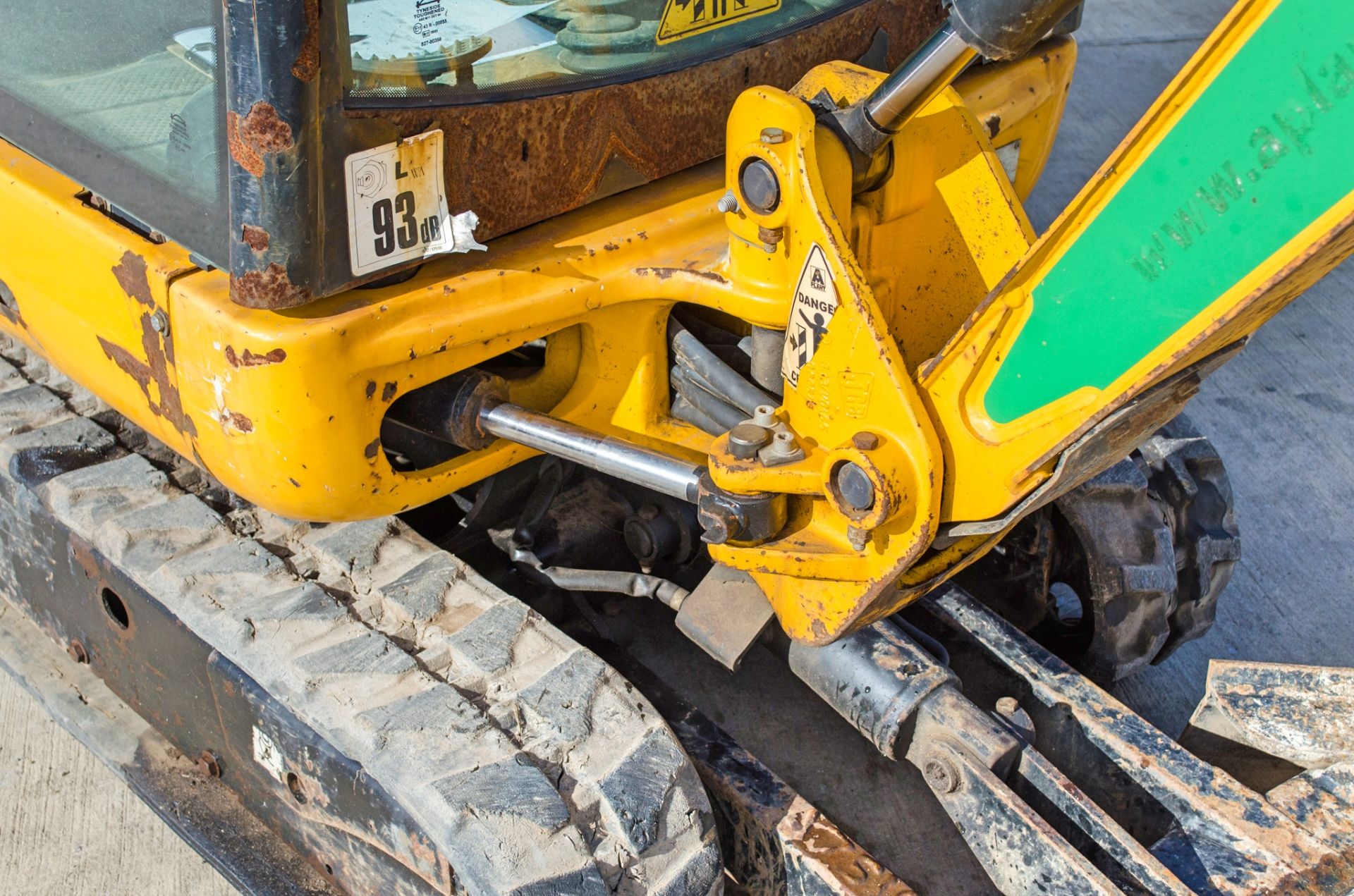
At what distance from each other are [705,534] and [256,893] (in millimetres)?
1098

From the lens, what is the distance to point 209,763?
2.49 meters

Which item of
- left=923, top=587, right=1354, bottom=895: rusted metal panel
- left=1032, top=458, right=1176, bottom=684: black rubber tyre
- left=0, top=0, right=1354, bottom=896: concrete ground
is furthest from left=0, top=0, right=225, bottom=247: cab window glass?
left=1032, top=458, right=1176, bottom=684: black rubber tyre

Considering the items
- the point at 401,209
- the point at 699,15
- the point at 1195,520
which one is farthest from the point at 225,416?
the point at 1195,520

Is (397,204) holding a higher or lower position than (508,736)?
higher

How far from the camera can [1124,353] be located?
4.94ft

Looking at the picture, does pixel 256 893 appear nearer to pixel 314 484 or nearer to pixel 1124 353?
pixel 314 484

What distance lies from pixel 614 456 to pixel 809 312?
1.25 ft

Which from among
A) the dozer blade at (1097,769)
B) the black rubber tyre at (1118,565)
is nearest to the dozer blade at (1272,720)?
the dozer blade at (1097,769)

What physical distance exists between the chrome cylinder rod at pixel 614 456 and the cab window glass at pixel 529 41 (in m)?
0.51

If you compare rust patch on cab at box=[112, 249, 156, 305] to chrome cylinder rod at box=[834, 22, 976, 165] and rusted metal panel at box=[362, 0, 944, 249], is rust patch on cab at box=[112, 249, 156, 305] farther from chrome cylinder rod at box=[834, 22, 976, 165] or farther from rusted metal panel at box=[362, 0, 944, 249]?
chrome cylinder rod at box=[834, 22, 976, 165]

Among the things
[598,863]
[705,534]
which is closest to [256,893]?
[598,863]

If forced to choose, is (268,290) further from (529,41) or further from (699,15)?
(699,15)

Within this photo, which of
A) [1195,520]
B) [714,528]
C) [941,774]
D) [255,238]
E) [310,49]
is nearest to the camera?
[310,49]

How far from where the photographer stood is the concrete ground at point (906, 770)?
8.58 ft
